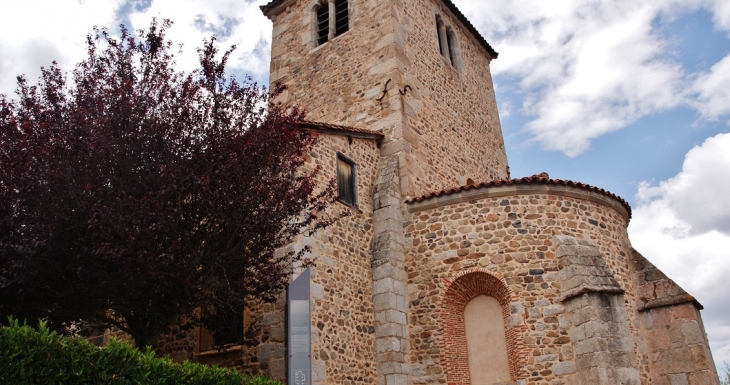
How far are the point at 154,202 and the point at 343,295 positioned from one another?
14.8 ft

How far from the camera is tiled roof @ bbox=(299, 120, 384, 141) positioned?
11637 millimetres

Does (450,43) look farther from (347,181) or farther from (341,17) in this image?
(347,181)

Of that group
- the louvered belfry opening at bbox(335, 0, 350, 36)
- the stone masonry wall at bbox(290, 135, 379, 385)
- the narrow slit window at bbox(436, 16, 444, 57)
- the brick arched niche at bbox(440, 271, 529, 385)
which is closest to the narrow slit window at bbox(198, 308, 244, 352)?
the stone masonry wall at bbox(290, 135, 379, 385)

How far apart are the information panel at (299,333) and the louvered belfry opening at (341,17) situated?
9323 millimetres

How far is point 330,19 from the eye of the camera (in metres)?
17.1

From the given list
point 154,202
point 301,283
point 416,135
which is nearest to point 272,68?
point 416,135

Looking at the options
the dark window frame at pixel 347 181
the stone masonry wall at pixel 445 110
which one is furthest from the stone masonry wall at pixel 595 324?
the dark window frame at pixel 347 181

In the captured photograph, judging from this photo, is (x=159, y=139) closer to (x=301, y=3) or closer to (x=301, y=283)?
(x=301, y=283)

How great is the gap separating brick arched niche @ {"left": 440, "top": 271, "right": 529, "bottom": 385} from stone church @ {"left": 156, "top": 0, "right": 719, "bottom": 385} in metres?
0.02

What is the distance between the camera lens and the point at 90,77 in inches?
332

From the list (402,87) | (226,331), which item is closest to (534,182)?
(402,87)

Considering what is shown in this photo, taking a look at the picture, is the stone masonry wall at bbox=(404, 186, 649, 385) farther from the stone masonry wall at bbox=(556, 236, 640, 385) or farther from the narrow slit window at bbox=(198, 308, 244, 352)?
the narrow slit window at bbox=(198, 308, 244, 352)

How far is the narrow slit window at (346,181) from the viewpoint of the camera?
12.2 m

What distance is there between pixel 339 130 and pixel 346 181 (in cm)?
110
